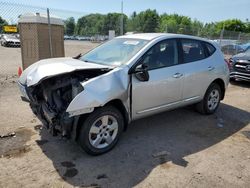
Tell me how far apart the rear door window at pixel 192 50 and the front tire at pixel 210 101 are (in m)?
0.80

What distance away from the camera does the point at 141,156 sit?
4090 mm

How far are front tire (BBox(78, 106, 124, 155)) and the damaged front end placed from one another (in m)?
0.21

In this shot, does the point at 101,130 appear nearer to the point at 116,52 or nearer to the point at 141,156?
the point at 141,156

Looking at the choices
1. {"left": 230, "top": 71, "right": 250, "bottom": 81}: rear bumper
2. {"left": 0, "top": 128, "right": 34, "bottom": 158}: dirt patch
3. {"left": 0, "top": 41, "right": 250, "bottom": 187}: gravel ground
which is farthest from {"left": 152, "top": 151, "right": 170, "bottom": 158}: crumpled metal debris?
{"left": 230, "top": 71, "right": 250, "bottom": 81}: rear bumper

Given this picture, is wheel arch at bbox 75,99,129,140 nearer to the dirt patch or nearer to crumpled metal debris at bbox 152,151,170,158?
crumpled metal debris at bbox 152,151,170,158

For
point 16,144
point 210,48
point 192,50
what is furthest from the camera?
→ point 210,48

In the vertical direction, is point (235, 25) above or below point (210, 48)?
above

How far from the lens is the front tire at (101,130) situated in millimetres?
3768

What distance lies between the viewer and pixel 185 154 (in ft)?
13.8

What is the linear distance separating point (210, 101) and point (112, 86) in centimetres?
309

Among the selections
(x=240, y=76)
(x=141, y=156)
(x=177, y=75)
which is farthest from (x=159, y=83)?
(x=240, y=76)

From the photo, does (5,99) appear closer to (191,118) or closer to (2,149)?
(2,149)

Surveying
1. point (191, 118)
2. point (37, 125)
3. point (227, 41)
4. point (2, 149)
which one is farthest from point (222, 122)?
point (227, 41)

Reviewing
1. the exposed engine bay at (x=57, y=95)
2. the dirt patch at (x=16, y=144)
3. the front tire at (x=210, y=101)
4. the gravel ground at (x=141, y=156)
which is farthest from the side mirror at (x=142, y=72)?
the front tire at (x=210, y=101)
